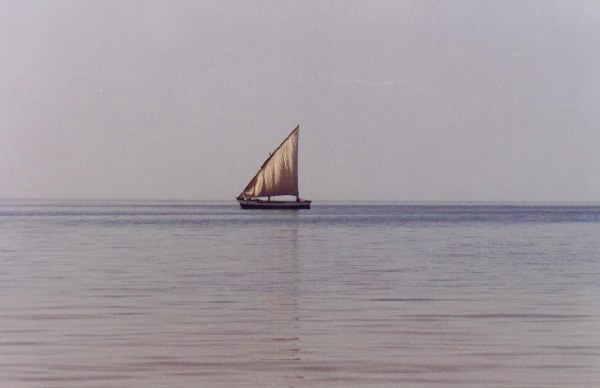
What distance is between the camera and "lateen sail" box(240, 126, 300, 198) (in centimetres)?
12150

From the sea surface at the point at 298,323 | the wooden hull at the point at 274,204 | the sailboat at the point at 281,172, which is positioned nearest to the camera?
the sea surface at the point at 298,323

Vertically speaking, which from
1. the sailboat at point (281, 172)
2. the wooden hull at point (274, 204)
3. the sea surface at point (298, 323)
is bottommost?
the sea surface at point (298, 323)

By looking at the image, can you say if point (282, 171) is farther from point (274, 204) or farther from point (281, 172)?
point (274, 204)

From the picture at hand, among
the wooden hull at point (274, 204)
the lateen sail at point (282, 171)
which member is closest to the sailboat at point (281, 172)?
the lateen sail at point (282, 171)

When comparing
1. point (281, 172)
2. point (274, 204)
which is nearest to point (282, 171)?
point (281, 172)

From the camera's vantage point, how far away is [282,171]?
401 ft

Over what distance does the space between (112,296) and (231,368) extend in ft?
34.8

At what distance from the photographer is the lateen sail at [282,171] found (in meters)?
122

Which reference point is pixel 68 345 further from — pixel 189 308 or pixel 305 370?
pixel 189 308

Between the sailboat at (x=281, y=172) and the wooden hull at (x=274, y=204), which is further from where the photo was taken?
the wooden hull at (x=274, y=204)

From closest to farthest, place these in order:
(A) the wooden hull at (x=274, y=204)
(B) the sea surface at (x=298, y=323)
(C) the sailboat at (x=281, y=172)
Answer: (B) the sea surface at (x=298, y=323), (C) the sailboat at (x=281, y=172), (A) the wooden hull at (x=274, y=204)

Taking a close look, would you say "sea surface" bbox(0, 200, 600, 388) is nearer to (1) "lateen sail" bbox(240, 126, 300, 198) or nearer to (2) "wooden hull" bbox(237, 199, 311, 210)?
(1) "lateen sail" bbox(240, 126, 300, 198)

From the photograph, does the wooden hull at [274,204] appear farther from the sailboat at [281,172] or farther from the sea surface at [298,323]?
the sea surface at [298,323]

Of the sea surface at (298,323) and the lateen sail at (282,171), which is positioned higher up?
the lateen sail at (282,171)
